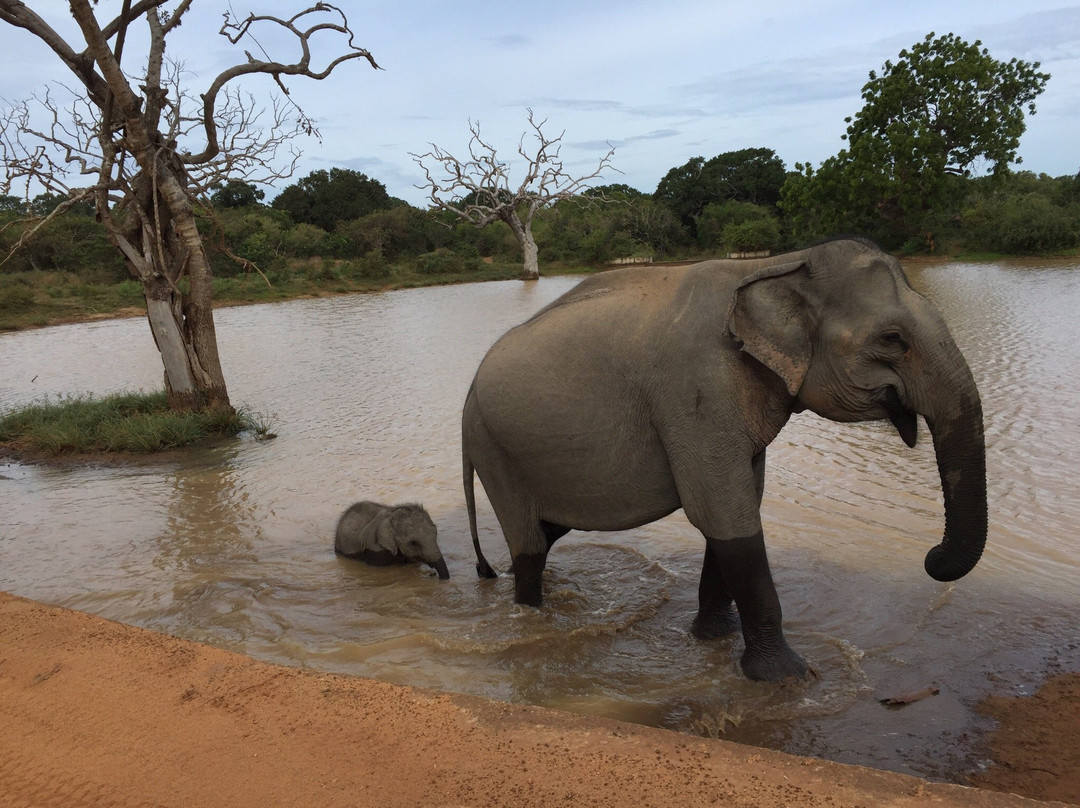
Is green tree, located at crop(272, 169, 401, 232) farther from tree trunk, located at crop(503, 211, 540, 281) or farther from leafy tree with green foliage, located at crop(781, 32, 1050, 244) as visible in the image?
leafy tree with green foliage, located at crop(781, 32, 1050, 244)

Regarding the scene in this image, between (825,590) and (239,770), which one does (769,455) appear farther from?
(239,770)

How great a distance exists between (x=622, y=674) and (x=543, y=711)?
128 cm

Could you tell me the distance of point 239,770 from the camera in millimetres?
2832

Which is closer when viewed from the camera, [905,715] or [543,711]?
[543,711]

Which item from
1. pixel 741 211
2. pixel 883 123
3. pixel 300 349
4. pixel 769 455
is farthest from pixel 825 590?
pixel 741 211

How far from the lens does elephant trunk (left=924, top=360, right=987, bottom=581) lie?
3.30 m

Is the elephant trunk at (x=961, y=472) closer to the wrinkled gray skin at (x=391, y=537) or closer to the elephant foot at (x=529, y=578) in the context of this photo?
the elephant foot at (x=529, y=578)

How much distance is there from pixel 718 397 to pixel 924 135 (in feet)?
109

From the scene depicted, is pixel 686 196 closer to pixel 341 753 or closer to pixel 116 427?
pixel 116 427

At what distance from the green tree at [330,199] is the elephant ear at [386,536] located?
51599 mm

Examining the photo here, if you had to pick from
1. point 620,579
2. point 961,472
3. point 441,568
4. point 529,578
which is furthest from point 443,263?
point 961,472

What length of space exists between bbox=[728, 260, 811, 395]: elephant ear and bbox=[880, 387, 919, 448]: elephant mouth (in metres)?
0.33

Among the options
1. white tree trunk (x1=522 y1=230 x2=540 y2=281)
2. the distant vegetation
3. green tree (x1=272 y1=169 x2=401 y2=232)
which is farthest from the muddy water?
green tree (x1=272 y1=169 x2=401 y2=232)

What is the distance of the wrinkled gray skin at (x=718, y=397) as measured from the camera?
343 cm
